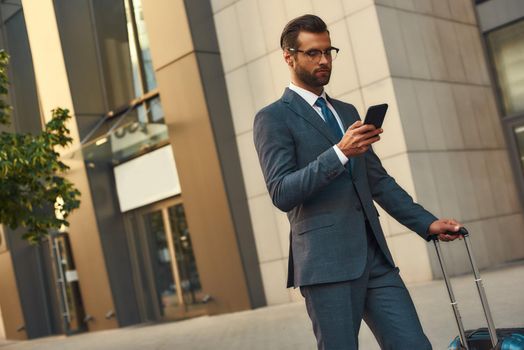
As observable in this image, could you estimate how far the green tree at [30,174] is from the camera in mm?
9070

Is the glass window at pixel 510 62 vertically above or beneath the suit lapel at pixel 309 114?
above

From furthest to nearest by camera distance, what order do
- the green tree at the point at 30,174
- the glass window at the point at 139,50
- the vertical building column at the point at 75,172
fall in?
the vertical building column at the point at 75,172, the glass window at the point at 139,50, the green tree at the point at 30,174

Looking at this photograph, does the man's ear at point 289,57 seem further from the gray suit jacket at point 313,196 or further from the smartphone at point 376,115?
the smartphone at point 376,115

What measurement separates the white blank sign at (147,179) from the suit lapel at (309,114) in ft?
36.8

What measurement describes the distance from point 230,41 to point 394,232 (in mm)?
4859

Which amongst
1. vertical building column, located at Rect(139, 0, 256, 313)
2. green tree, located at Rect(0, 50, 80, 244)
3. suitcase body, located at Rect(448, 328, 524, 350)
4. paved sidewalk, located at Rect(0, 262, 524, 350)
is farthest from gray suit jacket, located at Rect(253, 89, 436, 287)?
vertical building column, located at Rect(139, 0, 256, 313)

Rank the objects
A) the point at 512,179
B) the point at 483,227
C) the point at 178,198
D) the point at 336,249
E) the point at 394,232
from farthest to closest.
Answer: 1. the point at 178,198
2. the point at 512,179
3. the point at 483,227
4. the point at 394,232
5. the point at 336,249

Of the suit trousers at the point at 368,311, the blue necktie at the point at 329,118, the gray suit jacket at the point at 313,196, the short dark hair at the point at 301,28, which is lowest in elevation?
the suit trousers at the point at 368,311

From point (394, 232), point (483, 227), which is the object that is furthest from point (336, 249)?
point (483, 227)

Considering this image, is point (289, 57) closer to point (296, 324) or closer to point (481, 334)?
point (481, 334)

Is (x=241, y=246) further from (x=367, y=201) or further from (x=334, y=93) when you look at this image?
(x=367, y=201)

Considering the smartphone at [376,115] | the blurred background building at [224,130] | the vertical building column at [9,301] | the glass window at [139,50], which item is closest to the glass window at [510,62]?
the blurred background building at [224,130]

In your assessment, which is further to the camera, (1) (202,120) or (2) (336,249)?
(1) (202,120)

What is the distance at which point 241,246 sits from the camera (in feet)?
42.5
